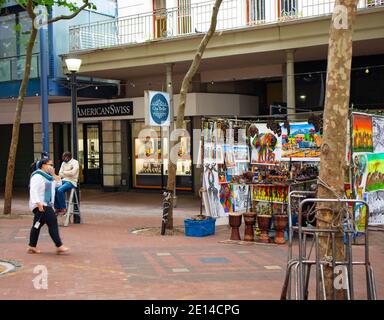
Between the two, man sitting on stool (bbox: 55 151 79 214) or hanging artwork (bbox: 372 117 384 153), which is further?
man sitting on stool (bbox: 55 151 79 214)

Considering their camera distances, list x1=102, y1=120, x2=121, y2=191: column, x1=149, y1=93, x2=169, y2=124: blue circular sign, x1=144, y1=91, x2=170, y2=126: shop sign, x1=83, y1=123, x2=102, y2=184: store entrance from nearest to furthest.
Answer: x1=144, y1=91, x2=170, y2=126: shop sign
x1=149, y1=93, x2=169, y2=124: blue circular sign
x1=102, y1=120, x2=121, y2=191: column
x1=83, y1=123, x2=102, y2=184: store entrance

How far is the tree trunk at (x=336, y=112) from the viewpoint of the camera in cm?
567

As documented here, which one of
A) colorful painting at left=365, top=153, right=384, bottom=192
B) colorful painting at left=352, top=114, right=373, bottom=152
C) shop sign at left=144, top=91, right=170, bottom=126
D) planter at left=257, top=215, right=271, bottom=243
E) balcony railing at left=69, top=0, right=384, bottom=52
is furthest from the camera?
balcony railing at left=69, top=0, right=384, bottom=52

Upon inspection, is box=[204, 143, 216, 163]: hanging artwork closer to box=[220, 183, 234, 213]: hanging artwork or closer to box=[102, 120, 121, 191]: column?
box=[220, 183, 234, 213]: hanging artwork

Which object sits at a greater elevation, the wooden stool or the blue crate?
the wooden stool

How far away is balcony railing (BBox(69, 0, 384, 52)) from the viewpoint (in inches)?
607

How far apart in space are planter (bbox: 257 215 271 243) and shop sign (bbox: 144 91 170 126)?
4.54 metres

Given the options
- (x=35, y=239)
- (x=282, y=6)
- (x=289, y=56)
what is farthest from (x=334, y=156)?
(x=282, y=6)

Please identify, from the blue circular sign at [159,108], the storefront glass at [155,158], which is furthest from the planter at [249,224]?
the storefront glass at [155,158]

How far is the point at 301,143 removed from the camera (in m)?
12.3

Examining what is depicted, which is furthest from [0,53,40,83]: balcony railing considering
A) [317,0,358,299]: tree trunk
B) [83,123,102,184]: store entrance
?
[317,0,358,299]: tree trunk

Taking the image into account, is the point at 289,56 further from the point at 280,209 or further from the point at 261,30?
the point at 280,209

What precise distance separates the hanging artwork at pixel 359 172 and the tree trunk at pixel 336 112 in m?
4.89

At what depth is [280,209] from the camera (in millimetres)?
11570
